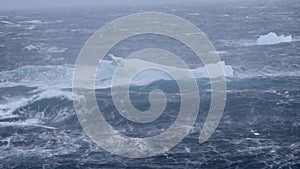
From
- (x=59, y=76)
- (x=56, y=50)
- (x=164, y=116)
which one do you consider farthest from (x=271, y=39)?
(x=164, y=116)

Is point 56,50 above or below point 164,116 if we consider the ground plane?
above

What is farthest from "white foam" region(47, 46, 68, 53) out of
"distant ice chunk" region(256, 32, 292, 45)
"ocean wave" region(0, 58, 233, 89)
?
"distant ice chunk" region(256, 32, 292, 45)

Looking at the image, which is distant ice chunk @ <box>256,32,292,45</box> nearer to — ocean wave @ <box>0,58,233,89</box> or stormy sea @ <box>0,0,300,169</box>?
stormy sea @ <box>0,0,300,169</box>

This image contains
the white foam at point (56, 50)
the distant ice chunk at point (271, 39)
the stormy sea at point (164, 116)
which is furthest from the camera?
the distant ice chunk at point (271, 39)

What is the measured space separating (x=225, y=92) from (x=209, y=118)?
7.33 metres

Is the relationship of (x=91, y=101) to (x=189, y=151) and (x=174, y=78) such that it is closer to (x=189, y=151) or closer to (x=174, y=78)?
(x=174, y=78)

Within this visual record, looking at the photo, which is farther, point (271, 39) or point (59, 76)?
point (271, 39)

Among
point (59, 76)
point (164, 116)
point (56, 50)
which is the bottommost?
point (164, 116)

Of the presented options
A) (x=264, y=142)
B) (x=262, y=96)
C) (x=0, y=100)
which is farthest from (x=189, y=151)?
(x=0, y=100)

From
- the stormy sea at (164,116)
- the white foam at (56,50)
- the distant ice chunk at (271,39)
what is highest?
the distant ice chunk at (271,39)

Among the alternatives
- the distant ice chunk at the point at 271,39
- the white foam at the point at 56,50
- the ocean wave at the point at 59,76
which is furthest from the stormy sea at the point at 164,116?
the distant ice chunk at the point at 271,39

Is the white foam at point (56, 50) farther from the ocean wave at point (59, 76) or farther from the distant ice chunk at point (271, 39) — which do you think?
the distant ice chunk at point (271, 39)

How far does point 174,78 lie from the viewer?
42.1m

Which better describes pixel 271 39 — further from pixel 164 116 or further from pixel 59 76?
pixel 164 116
